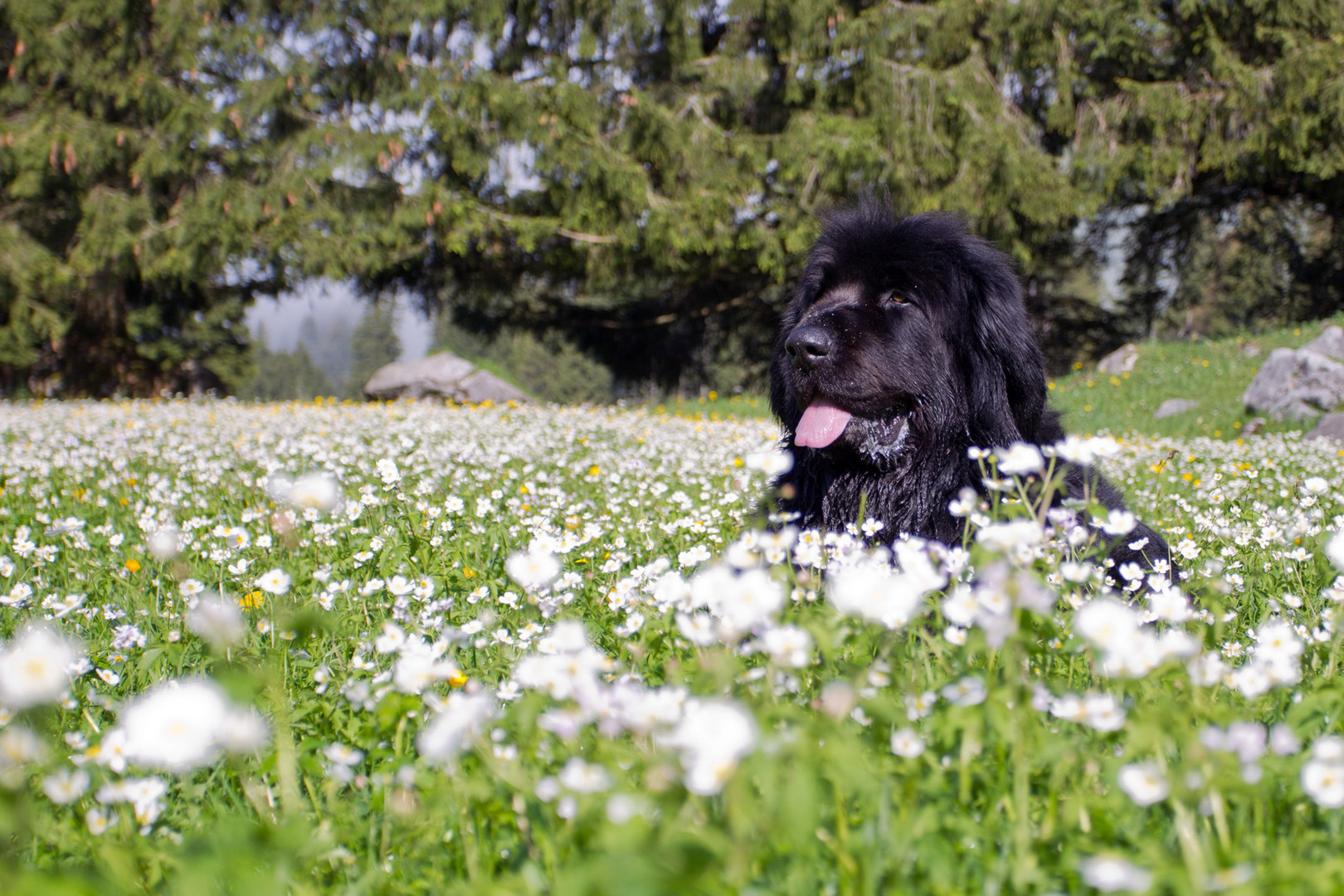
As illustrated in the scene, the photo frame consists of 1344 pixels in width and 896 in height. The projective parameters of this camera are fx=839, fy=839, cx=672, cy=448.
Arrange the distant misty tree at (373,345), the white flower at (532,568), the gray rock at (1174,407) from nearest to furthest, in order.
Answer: the white flower at (532,568) < the gray rock at (1174,407) < the distant misty tree at (373,345)

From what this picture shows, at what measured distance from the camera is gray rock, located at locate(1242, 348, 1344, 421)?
9688 millimetres

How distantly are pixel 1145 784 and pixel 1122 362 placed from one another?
632 inches

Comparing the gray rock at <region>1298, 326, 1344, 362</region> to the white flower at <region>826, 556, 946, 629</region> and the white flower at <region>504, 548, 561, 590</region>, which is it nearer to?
the white flower at <region>826, 556, 946, 629</region>

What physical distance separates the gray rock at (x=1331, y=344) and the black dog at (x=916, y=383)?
979cm

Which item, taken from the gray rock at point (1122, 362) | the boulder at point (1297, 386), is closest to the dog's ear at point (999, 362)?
the boulder at point (1297, 386)

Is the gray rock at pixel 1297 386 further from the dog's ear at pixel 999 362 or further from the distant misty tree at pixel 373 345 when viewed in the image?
the distant misty tree at pixel 373 345

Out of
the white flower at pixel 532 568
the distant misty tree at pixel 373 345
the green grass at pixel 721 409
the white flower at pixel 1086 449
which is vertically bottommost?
the distant misty tree at pixel 373 345

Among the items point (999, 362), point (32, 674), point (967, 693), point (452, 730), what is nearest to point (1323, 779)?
point (967, 693)

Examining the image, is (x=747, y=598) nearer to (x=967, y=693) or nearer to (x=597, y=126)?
(x=967, y=693)

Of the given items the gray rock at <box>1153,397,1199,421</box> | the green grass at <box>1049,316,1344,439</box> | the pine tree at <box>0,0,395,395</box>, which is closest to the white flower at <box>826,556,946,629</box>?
the green grass at <box>1049,316,1344,439</box>

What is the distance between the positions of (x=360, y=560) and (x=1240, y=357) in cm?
1510

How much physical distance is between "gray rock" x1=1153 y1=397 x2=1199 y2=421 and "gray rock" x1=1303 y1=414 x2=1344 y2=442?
10.4 ft

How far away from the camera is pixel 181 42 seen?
15.6 meters

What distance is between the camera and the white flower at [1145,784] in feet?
3.40
